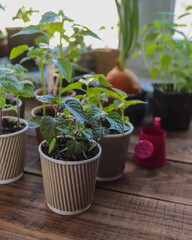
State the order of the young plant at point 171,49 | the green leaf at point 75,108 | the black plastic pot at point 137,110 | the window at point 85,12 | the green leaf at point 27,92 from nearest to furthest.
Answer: the green leaf at point 75,108, the green leaf at point 27,92, the young plant at point 171,49, the black plastic pot at point 137,110, the window at point 85,12

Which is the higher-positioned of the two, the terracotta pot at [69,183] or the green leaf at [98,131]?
the green leaf at [98,131]

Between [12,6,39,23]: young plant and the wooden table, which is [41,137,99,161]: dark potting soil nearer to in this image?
the wooden table

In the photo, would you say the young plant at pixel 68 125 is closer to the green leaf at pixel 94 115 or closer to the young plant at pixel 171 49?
the green leaf at pixel 94 115

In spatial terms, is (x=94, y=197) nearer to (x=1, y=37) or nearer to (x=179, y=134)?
(x=179, y=134)

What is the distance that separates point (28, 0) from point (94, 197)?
3.45ft

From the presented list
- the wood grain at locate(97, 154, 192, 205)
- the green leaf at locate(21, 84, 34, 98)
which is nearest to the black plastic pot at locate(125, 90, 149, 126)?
the wood grain at locate(97, 154, 192, 205)

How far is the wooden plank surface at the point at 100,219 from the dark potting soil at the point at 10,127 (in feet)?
0.59

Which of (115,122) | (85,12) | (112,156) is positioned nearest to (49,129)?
(115,122)

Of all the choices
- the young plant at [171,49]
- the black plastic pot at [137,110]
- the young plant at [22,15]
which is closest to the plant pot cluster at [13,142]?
the young plant at [22,15]

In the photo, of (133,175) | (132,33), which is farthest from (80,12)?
(133,175)

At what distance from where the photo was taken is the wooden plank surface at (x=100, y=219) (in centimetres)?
77

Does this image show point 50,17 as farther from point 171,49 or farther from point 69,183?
point 171,49

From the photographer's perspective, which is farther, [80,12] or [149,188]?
[80,12]

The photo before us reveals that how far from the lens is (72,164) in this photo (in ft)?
2.56
